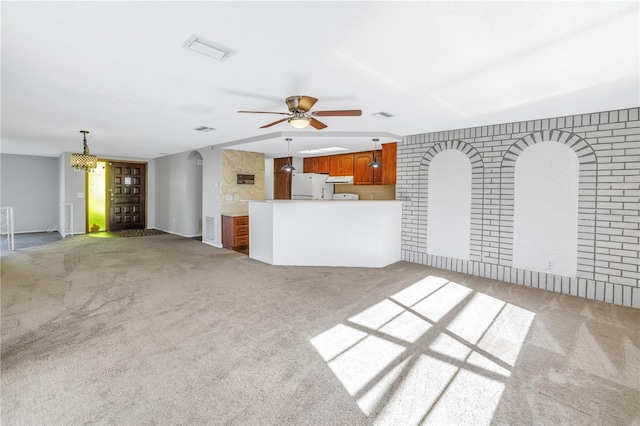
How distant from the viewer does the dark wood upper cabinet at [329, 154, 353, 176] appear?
7.41 meters

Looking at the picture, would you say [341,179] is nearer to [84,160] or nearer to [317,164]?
[317,164]

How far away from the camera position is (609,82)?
275 centimetres

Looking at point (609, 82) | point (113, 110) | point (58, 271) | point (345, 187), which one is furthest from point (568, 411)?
point (58, 271)

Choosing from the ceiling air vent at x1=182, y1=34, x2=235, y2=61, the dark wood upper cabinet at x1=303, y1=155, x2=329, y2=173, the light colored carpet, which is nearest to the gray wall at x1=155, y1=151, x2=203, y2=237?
the dark wood upper cabinet at x1=303, y1=155, x2=329, y2=173

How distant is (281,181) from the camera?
8844 millimetres

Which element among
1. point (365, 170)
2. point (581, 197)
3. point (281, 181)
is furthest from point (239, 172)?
point (581, 197)

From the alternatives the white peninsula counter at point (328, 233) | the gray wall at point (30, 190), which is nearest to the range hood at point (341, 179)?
the white peninsula counter at point (328, 233)

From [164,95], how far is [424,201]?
414cm

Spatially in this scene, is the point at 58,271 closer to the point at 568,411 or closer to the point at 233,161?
the point at 233,161

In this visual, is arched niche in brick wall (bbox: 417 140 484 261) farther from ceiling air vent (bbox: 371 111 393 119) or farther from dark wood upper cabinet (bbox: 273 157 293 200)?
dark wood upper cabinet (bbox: 273 157 293 200)

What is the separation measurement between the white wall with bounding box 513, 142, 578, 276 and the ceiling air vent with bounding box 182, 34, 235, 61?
4029 millimetres

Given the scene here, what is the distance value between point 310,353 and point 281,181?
6.78m

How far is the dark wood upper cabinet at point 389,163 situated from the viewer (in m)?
5.87

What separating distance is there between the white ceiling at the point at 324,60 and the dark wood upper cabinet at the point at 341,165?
3.09m
